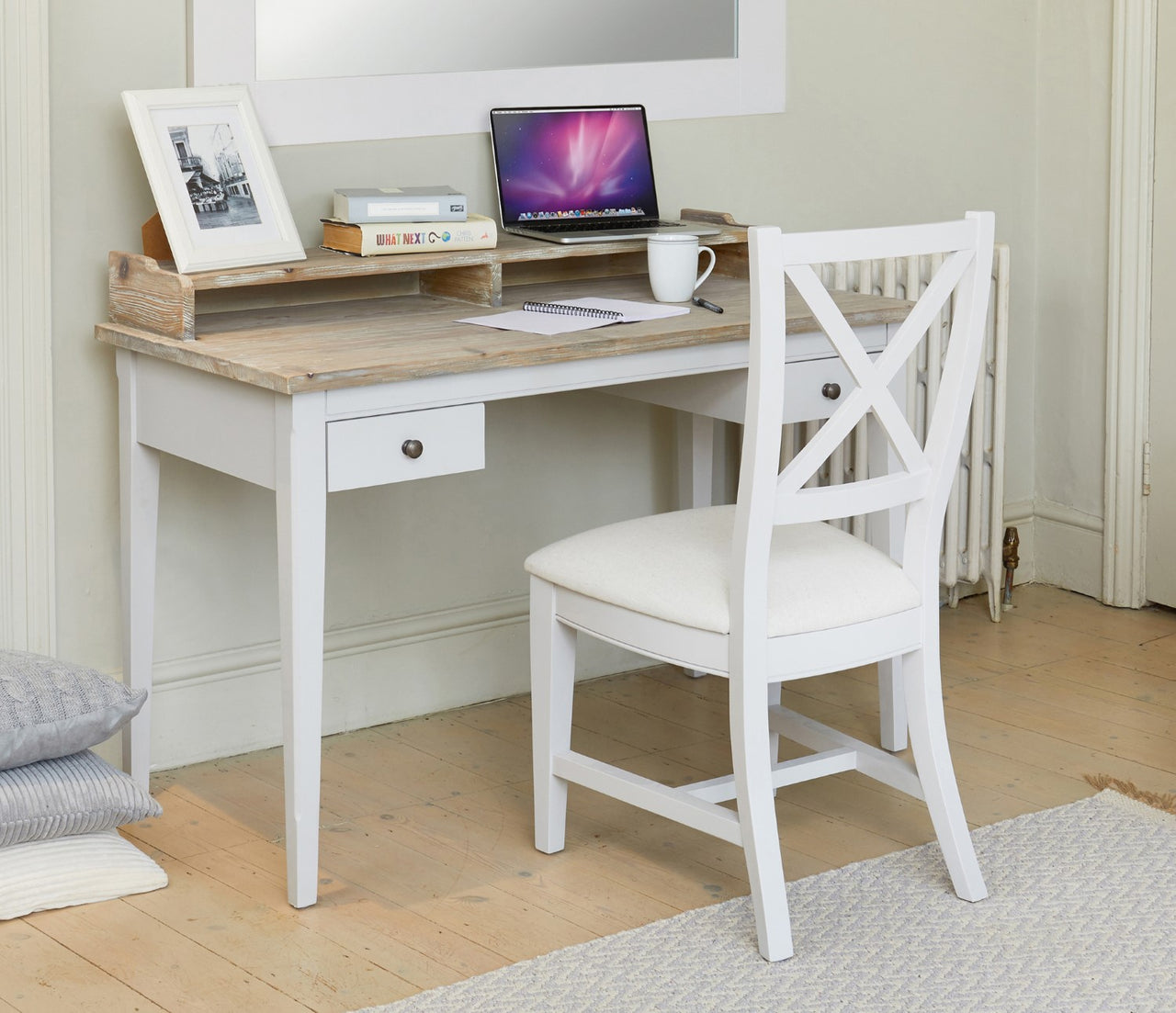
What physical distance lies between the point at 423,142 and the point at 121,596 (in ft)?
2.76

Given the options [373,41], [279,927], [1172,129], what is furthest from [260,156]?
[1172,129]

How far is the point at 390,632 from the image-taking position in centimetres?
277

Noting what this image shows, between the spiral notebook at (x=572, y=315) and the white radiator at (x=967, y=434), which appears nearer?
the spiral notebook at (x=572, y=315)

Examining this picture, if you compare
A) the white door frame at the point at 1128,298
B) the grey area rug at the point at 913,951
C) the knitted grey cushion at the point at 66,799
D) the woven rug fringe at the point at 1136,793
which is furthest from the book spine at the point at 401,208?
the white door frame at the point at 1128,298

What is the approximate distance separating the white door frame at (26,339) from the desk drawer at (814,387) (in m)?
1.05

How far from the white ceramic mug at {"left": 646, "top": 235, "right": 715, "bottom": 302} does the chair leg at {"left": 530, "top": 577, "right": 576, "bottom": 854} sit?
0.54 m

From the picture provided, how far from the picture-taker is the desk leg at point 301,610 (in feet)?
6.43

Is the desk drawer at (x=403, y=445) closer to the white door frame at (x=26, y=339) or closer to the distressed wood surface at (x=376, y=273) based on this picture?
the distressed wood surface at (x=376, y=273)

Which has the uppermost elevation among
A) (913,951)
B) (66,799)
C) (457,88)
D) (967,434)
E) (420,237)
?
(457,88)

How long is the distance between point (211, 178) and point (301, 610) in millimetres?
647

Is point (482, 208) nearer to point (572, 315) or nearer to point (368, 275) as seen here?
point (368, 275)

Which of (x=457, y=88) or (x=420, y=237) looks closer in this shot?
(x=420, y=237)

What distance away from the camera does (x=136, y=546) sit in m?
2.33

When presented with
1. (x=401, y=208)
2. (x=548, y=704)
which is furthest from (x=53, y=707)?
(x=401, y=208)
